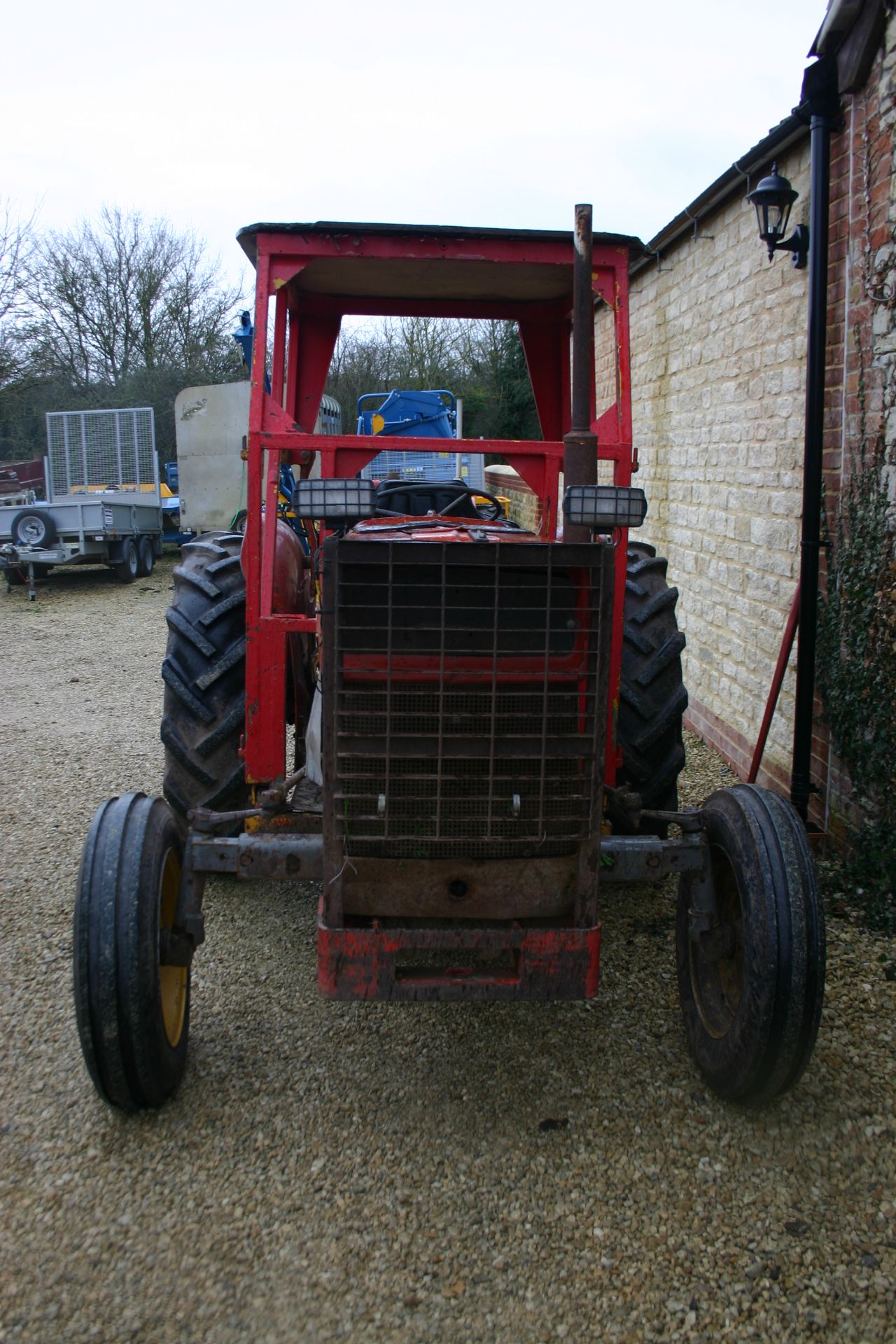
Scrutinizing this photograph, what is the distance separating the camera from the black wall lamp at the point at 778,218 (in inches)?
171

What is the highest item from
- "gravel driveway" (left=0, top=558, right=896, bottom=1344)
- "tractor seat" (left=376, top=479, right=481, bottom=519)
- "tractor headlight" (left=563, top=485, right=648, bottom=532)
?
"tractor seat" (left=376, top=479, right=481, bottom=519)

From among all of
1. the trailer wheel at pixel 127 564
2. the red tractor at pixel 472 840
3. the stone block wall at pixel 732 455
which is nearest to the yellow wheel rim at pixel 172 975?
the red tractor at pixel 472 840

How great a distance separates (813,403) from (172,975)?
337 cm

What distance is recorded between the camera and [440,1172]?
7.88ft

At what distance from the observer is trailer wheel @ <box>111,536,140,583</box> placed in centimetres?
1470

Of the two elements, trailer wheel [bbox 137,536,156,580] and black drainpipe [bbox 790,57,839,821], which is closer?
black drainpipe [bbox 790,57,839,821]

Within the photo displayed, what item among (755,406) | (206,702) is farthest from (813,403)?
(206,702)

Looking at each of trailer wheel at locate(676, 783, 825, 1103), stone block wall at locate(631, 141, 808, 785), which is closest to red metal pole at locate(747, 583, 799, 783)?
stone block wall at locate(631, 141, 808, 785)

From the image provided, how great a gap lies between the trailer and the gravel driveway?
11.4m

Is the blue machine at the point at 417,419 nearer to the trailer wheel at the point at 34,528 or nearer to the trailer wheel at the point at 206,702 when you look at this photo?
the trailer wheel at the point at 34,528

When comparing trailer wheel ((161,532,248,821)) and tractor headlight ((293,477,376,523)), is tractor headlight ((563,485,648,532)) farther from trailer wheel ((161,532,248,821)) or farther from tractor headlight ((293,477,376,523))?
trailer wheel ((161,532,248,821))

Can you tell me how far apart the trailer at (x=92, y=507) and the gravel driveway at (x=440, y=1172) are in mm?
11411

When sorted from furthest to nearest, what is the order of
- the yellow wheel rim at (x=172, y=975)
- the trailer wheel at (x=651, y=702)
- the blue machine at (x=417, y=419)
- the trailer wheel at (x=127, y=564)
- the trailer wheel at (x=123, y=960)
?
the trailer wheel at (x=127, y=564), the blue machine at (x=417, y=419), the trailer wheel at (x=651, y=702), the yellow wheel rim at (x=172, y=975), the trailer wheel at (x=123, y=960)

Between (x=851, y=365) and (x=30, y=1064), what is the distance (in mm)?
3852
